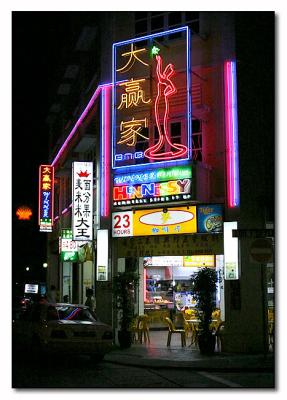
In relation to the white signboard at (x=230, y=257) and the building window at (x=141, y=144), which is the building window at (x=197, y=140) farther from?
the white signboard at (x=230, y=257)

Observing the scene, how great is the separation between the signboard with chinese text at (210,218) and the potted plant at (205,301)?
5.03ft

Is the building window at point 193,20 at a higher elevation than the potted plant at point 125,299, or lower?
higher

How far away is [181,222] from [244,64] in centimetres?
488

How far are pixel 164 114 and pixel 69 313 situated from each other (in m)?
6.73

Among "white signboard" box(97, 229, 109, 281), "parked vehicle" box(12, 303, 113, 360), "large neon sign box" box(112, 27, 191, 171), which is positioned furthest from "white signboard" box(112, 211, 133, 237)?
"parked vehicle" box(12, 303, 113, 360)

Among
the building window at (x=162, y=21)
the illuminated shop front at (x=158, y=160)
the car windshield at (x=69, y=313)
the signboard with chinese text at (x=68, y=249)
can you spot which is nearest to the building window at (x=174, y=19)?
the building window at (x=162, y=21)

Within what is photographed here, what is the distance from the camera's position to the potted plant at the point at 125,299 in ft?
58.6

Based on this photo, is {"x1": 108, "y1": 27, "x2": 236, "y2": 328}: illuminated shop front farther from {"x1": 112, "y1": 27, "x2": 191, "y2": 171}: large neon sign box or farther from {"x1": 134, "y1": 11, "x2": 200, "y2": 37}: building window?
{"x1": 134, "y1": 11, "x2": 200, "y2": 37}: building window

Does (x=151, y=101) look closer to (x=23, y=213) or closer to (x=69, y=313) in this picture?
(x=23, y=213)

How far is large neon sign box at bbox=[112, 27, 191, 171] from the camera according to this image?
17.9m

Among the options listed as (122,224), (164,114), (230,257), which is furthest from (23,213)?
(230,257)

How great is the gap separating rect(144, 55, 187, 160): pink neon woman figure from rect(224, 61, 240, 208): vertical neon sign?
1.51 m

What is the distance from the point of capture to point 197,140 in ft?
61.1

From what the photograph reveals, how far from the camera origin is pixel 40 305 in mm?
15461
